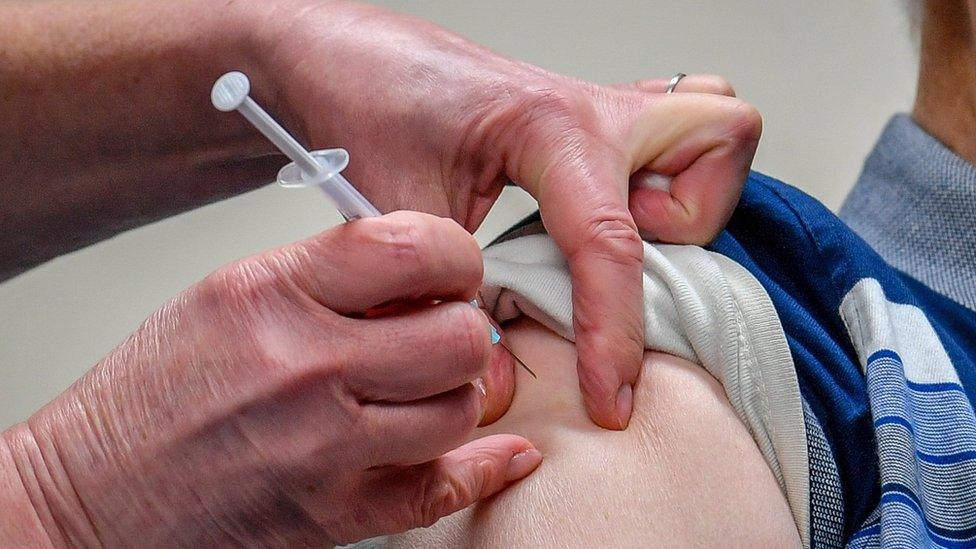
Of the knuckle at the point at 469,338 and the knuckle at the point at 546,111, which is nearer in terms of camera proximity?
the knuckle at the point at 469,338

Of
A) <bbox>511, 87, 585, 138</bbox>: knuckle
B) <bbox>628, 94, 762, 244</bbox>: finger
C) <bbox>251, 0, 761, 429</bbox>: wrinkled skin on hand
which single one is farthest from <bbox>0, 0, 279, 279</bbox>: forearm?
<bbox>628, 94, 762, 244</bbox>: finger

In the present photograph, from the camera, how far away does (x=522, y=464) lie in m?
0.59

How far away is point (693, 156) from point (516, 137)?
0.14m

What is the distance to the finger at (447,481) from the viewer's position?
533 mm

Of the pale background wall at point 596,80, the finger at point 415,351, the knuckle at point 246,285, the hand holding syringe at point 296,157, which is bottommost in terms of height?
the pale background wall at point 596,80

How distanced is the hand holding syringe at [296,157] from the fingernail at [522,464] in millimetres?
120

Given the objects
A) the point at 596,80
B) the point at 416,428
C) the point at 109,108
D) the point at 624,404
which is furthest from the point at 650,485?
the point at 596,80

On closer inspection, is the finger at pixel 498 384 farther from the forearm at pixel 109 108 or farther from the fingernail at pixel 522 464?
the forearm at pixel 109 108

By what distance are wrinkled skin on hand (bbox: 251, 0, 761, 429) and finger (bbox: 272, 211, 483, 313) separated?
0.54 feet

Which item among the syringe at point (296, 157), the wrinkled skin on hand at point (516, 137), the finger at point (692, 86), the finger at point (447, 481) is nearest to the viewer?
the syringe at point (296, 157)

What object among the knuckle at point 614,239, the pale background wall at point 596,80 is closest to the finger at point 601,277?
the knuckle at point 614,239

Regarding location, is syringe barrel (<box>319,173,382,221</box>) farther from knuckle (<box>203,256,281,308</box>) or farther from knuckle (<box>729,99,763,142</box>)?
knuckle (<box>729,99,763,142</box>)

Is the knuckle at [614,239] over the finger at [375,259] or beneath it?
beneath

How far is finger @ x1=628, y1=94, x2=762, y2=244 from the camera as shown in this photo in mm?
680
